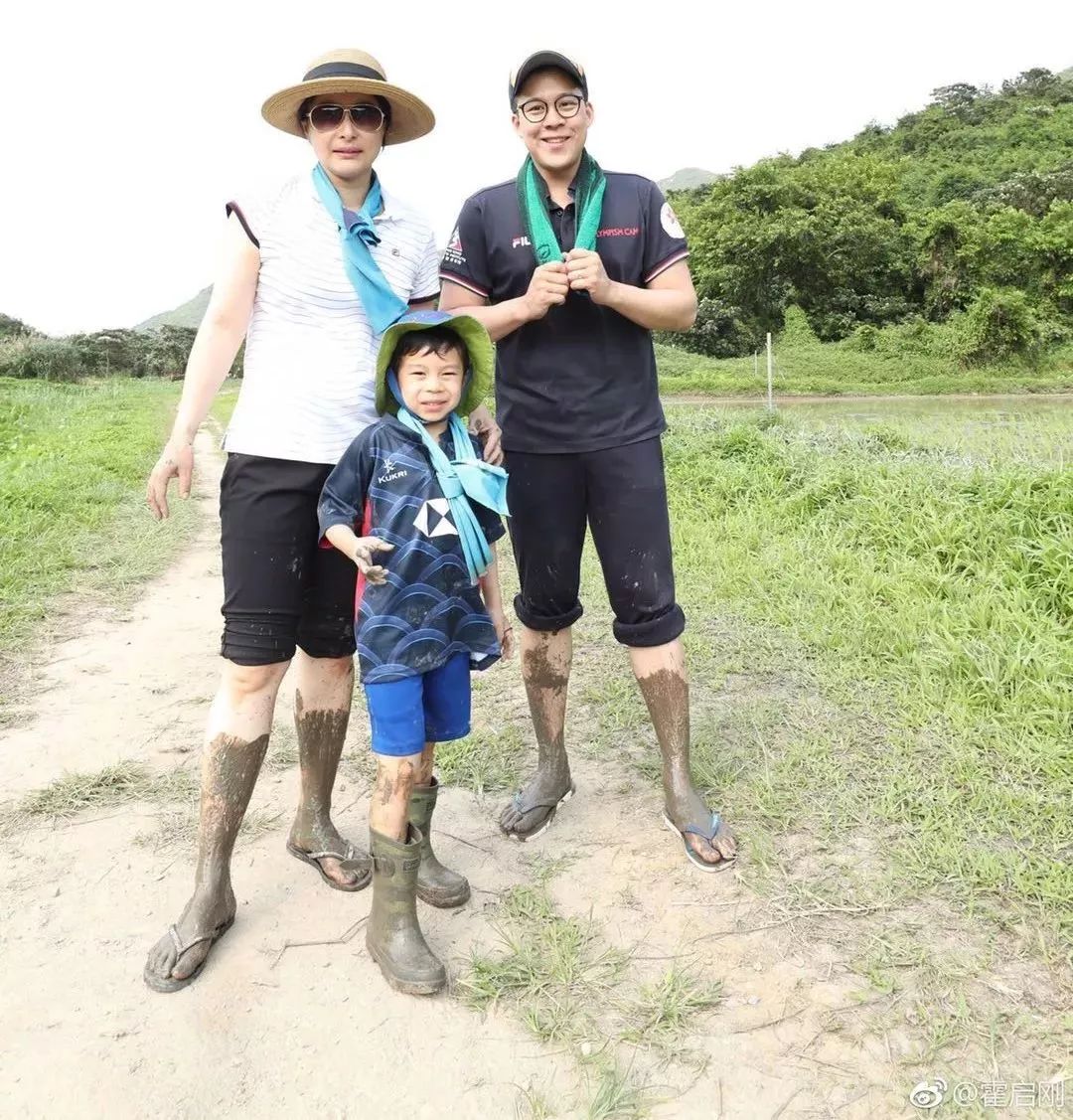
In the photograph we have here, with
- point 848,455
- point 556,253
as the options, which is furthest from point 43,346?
point 556,253

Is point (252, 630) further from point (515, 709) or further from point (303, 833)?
point (515, 709)

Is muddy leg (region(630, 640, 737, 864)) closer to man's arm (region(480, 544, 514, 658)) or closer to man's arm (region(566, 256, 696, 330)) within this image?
man's arm (region(480, 544, 514, 658))

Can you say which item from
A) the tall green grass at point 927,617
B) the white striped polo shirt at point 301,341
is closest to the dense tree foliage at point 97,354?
the tall green grass at point 927,617

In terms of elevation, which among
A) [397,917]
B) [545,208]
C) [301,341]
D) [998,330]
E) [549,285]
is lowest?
[397,917]

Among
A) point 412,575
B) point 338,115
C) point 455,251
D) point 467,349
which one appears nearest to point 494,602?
point 412,575

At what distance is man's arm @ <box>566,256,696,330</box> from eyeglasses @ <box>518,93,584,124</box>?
1.27 ft

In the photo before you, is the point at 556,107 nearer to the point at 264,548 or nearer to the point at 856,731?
the point at 264,548

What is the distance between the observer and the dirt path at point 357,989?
1657mm

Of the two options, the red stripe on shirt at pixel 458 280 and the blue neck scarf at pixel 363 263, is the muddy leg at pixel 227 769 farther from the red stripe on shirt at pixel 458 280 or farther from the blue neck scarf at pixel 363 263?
the red stripe on shirt at pixel 458 280

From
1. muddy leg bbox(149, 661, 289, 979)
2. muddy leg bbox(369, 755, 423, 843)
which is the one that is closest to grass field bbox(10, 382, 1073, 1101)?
muddy leg bbox(369, 755, 423, 843)

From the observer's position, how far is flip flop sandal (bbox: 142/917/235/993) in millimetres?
1917

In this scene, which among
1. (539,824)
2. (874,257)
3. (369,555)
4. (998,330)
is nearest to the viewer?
(369,555)

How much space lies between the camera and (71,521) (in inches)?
252

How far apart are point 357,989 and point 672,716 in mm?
1088
